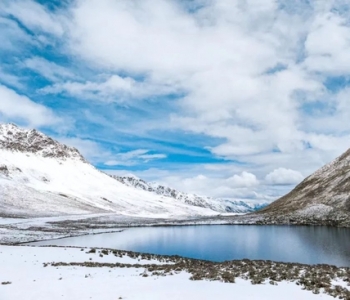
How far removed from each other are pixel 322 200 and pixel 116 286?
136 metres

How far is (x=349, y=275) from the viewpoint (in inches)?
1017

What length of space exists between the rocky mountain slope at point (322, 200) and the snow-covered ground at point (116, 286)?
100 metres

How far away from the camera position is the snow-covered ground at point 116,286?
824 inches

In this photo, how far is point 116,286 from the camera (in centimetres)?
2405

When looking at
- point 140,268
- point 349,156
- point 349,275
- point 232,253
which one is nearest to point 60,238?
point 232,253

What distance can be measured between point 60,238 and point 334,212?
309 ft

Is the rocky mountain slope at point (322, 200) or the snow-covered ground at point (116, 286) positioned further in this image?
the rocky mountain slope at point (322, 200)

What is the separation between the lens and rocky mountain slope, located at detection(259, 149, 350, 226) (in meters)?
126

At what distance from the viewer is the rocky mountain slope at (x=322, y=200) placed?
12597 cm

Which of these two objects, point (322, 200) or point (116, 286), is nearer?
point (116, 286)

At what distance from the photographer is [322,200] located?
144 m

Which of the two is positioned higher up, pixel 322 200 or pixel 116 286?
pixel 322 200

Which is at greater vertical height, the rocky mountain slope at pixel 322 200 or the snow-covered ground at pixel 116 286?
the rocky mountain slope at pixel 322 200

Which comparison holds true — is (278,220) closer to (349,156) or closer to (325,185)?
(325,185)
